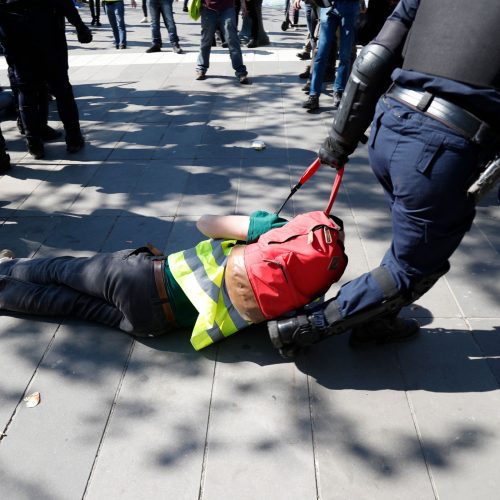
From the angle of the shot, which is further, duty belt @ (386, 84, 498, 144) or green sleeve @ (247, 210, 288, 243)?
green sleeve @ (247, 210, 288, 243)

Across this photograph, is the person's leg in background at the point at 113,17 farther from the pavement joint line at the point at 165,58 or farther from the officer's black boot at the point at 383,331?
the officer's black boot at the point at 383,331

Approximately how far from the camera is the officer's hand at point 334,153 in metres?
2.16

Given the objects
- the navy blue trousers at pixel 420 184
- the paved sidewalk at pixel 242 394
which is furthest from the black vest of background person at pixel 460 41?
the paved sidewalk at pixel 242 394

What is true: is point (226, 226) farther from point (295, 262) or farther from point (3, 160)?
point (3, 160)

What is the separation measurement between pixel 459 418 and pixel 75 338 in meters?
1.90

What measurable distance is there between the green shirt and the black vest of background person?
36.0 inches

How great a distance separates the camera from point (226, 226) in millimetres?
2281

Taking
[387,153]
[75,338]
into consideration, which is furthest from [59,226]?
[387,153]

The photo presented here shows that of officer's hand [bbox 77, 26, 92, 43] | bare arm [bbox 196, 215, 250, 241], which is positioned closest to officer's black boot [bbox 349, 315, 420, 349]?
bare arm [bbox 196, 215, 250, 241]

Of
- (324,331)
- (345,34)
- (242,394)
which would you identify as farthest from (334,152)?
(345,34)

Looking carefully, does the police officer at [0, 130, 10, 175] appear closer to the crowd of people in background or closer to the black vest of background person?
the crowd of people in background

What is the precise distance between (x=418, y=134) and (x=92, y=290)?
5.59ft

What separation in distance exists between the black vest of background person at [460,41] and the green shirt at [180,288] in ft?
3.00

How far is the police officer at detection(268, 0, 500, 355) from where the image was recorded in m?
1.60
